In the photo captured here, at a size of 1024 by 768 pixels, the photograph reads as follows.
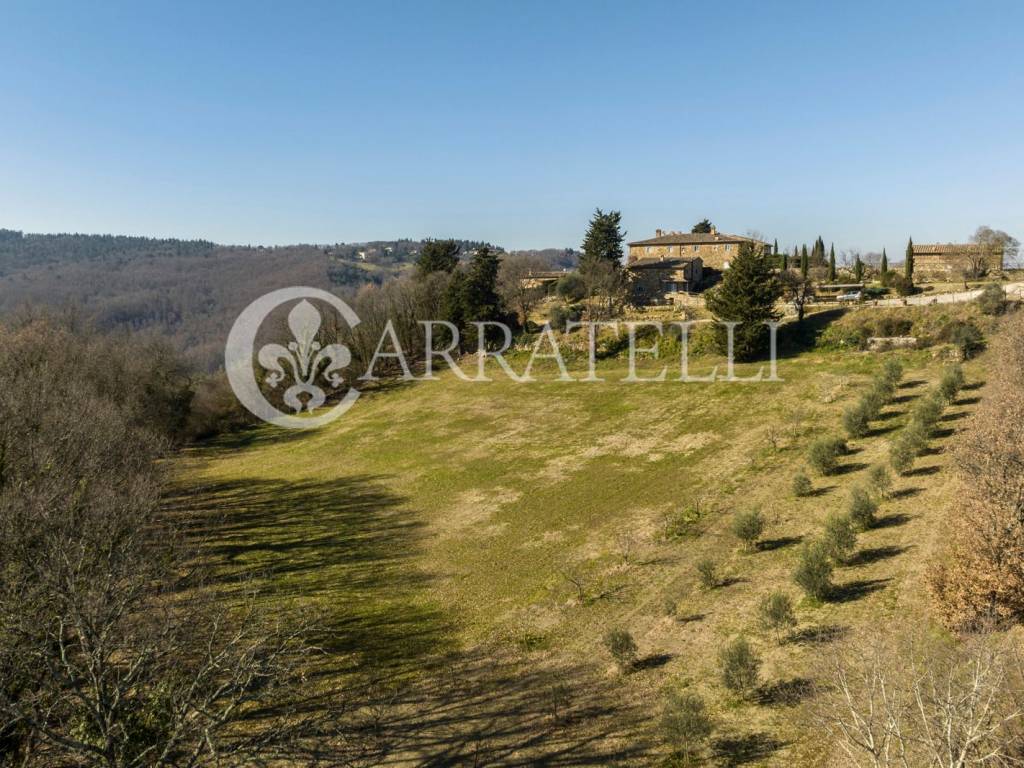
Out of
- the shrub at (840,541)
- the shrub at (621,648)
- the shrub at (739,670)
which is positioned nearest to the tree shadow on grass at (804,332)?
the shrub at (840,541)

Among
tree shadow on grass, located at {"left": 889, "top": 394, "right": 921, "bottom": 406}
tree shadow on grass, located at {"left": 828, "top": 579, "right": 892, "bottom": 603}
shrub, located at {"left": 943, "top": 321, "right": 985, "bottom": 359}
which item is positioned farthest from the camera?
shrub, located at {"left": 943, "top": 321, "right": 985, "bottom": 359}

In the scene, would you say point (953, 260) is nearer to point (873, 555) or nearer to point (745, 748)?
point (873, 555)

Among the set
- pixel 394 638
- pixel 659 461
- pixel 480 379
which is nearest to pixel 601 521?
pixel 659 461

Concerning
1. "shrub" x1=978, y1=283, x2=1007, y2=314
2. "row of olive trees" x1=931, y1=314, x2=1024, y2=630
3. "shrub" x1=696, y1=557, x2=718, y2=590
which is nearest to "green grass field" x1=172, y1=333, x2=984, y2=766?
"shrub" x1=696, y1=557, x2=718, y2=590

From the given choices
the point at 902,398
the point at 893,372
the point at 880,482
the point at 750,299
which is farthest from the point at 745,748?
the point at 750,299

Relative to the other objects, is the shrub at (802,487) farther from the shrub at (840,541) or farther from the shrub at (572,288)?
the shrub at (572,288)

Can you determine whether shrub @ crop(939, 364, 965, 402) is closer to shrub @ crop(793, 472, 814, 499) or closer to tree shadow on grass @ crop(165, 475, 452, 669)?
shrub @ crop(793, 472, 814, 499)
